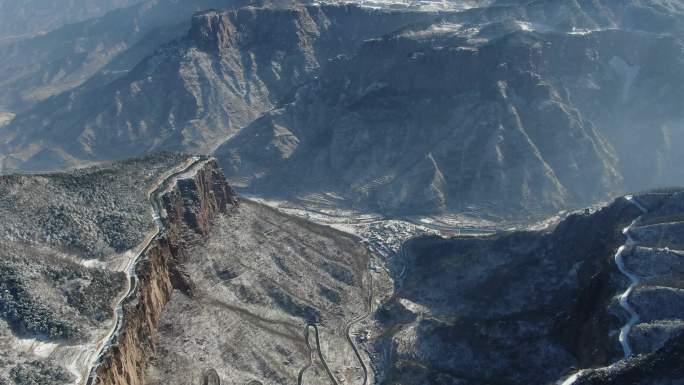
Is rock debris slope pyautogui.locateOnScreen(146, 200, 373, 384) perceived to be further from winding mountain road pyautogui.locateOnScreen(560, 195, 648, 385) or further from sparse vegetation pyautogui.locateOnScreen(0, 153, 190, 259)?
winding mountain road pyautogui.locateOnScreen(560, 195, 648, 385)

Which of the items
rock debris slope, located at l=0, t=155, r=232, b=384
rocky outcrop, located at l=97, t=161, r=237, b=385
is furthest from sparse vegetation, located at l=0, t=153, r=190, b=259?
rocky outcrop, located at l=97, t=161, r=237, b=385

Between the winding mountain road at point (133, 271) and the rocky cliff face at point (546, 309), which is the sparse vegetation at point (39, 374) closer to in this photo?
the winding mountain road at point (133, 271)

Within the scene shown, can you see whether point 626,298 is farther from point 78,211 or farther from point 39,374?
point 78,211

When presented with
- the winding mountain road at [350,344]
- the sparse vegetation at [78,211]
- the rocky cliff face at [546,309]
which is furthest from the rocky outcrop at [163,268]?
the rocky cliff face at [546,309]

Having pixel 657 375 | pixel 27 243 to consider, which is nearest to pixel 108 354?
pixel 27 243

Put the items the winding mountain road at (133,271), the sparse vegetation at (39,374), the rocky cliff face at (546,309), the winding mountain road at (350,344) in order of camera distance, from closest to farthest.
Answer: the sparse vegetation at (39,374), the winding mountain road at (133,271), the rocky cliff face at (546,309), the winding mountain road at (350,344)

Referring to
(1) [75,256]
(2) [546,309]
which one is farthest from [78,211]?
(2) [546,309]

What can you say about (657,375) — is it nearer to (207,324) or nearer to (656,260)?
(656,260)
